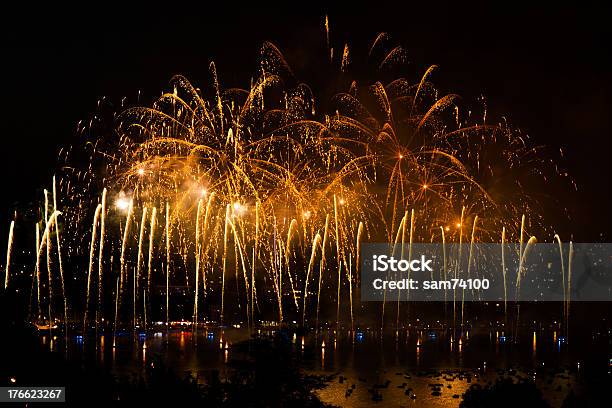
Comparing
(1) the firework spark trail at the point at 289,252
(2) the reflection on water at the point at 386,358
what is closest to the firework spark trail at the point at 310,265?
(1) the firework spark trail at the point at 289,252

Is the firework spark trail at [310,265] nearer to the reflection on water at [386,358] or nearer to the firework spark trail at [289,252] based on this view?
the firework spark trail at [289,252]

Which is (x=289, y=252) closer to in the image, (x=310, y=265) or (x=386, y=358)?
(x=310, y=265)

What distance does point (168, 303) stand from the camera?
38.7 metres

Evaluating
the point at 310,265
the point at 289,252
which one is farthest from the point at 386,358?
the point at 289,252

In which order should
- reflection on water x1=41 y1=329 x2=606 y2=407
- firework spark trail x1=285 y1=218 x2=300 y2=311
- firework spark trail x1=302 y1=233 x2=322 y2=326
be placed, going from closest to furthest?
reflection on water x1=41 y1=329 x2=606 y2=407
firework spark trail x1=285 y1=218 x2=300 y2=311
firework spark trail x1=302 y1=233 x2=322 y2=326

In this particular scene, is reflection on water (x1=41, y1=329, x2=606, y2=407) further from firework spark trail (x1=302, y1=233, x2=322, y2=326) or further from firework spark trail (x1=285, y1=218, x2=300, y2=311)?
firework spark trail (x1=285, y1=218, x2=300, y2=311)

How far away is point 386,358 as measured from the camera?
26.3 m

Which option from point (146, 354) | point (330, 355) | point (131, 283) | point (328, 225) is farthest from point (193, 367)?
point (131, 283)

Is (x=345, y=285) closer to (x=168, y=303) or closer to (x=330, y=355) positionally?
(x=168, y=303)

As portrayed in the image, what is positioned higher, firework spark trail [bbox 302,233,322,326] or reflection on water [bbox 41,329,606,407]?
firework spark trail [bbox 302,233,322,326]

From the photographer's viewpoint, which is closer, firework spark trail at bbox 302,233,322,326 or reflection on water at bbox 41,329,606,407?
reflection on water at bbox 41,329,606,407

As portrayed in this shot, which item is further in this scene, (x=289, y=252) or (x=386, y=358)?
(x=289, y=252)

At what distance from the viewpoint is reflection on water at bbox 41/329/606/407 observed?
1975 centimetres

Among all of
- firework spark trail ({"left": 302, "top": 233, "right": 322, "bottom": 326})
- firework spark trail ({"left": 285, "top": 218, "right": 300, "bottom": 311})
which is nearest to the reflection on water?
firework spark trail ({"left": 302, "top": 233, "right": 322, "bottom": 326})
